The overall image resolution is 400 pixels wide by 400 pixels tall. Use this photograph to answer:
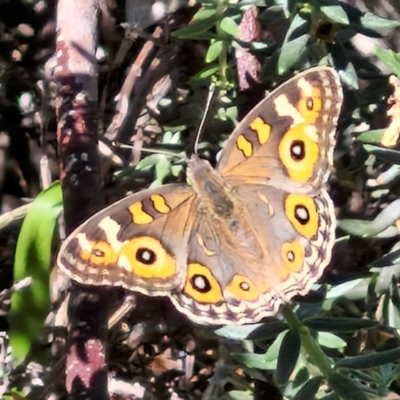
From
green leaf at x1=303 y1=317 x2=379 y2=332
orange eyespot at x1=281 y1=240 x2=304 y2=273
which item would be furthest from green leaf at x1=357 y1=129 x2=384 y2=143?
green leaf at x1=303 y1=317 x2=379 y2=332

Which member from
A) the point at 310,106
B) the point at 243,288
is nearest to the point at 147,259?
the point at 243,288

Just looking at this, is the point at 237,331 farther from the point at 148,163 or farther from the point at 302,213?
the point at 148,163

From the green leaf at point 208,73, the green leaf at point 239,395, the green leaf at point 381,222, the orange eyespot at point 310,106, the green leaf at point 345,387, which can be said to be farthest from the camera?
the green leaf at point 239,395

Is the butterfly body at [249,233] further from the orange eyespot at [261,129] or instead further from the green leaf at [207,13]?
the green leaf at [207,13]

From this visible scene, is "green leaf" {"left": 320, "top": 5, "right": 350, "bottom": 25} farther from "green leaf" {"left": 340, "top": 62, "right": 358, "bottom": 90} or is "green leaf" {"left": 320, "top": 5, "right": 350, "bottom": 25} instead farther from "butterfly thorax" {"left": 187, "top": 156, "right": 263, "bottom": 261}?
"butterfly thorax" {"left": 187, "top": 156, "right": 263, "bottom": 261}

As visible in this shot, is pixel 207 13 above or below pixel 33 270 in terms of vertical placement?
above

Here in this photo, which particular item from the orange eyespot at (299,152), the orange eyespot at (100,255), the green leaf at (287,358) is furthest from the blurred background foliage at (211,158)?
the orange eyespot at (100,255)

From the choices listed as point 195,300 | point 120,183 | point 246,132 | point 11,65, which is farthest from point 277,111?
point 11,65
